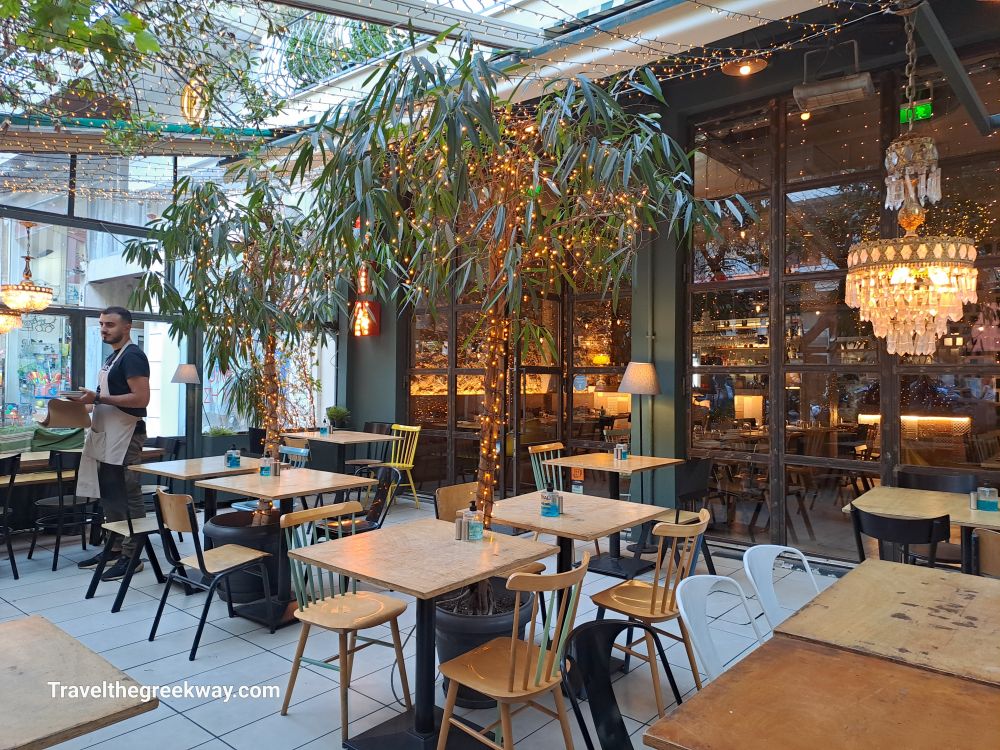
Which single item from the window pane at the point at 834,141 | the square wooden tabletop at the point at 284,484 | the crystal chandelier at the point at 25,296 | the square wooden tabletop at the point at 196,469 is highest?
the window pane at the point at 834,141

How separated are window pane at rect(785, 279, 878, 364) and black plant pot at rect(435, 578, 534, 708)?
3973 millimetres

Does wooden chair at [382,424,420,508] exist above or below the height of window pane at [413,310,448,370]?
below

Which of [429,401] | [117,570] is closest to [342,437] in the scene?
[429,401]

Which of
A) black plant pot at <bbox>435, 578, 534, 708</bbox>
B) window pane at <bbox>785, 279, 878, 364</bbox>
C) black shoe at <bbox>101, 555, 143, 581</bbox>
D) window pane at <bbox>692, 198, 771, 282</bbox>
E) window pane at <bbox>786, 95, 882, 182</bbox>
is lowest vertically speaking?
black shoe at <bbox>101, 555, 143, 581</bbox>

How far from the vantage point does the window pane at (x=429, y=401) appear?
8711mm

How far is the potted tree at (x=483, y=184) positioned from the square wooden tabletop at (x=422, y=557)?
37 centimetres

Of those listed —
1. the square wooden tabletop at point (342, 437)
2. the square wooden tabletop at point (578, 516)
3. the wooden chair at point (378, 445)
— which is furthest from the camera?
the wooden chair at point (378, 445)

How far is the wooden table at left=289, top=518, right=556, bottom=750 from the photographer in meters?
2.47

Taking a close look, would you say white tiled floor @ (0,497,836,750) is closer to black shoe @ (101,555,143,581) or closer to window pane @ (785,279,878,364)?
black shoe @ (101,555,143,581)

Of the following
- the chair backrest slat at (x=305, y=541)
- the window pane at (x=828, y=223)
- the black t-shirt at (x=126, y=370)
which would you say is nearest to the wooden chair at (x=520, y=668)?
the chair backrest slat at (x=305, y=541)

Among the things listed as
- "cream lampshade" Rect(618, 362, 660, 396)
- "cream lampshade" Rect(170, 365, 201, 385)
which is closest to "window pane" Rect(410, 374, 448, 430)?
"cream lampshade" Rect(170, 365, 201, 385)

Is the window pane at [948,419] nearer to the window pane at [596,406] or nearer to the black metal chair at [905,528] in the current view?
the black metal chair at [905,528]

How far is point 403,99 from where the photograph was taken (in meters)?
2.76

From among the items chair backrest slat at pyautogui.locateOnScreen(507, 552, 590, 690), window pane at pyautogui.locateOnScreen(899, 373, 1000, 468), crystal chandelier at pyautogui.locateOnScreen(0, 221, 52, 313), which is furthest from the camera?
crystal chandelier at pyautogui.locateOnScreen(0, 221, 52, 313)
